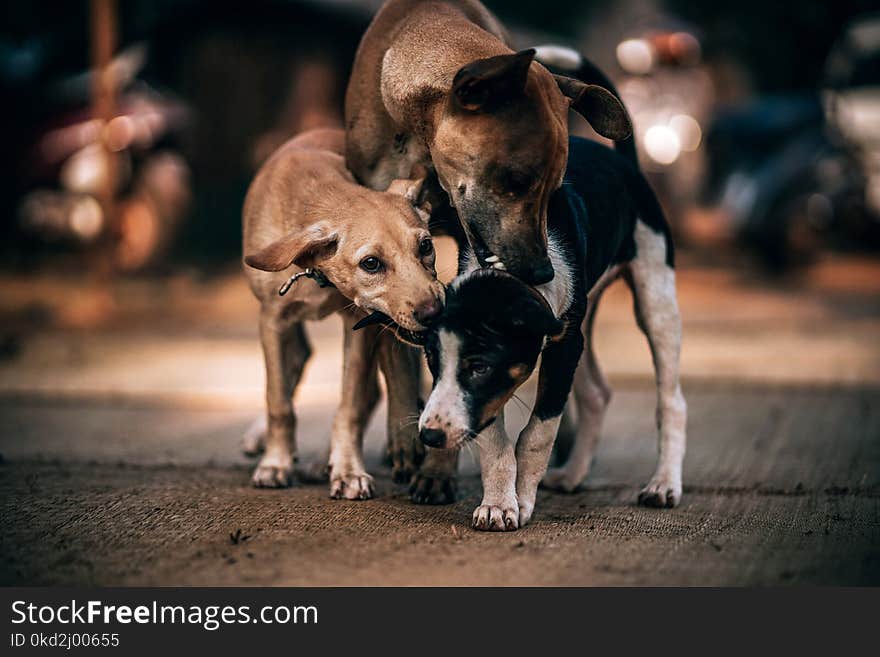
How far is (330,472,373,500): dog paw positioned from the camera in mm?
4836

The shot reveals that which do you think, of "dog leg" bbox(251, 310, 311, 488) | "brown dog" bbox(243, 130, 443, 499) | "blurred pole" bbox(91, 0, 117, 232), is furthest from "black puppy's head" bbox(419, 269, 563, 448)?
"blurred pole" bbox(91, 0, 117, 232)

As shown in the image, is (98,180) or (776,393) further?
(98,180)

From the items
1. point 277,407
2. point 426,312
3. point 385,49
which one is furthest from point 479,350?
point 385,49

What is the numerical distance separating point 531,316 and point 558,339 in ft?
1.04

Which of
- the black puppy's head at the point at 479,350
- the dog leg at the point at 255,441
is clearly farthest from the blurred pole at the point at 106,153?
the black puppy's head at the point at 479,350

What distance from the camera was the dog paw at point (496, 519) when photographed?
429 cm

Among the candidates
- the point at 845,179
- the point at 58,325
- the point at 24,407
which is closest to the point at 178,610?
the point at 24,407

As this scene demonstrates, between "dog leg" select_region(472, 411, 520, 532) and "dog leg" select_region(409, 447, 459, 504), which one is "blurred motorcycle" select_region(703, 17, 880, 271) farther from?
"dog leg" select_region(472, 411, 520, 532)

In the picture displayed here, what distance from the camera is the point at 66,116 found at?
13.5 m

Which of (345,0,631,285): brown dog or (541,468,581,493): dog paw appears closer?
(345,0,631,285): brown dog

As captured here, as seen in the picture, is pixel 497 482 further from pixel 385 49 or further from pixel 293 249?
pixel 385 49

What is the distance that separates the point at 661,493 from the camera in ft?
15.7

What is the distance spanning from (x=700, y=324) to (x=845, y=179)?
16.9 feet

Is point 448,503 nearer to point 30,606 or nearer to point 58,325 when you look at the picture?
point 30,606
